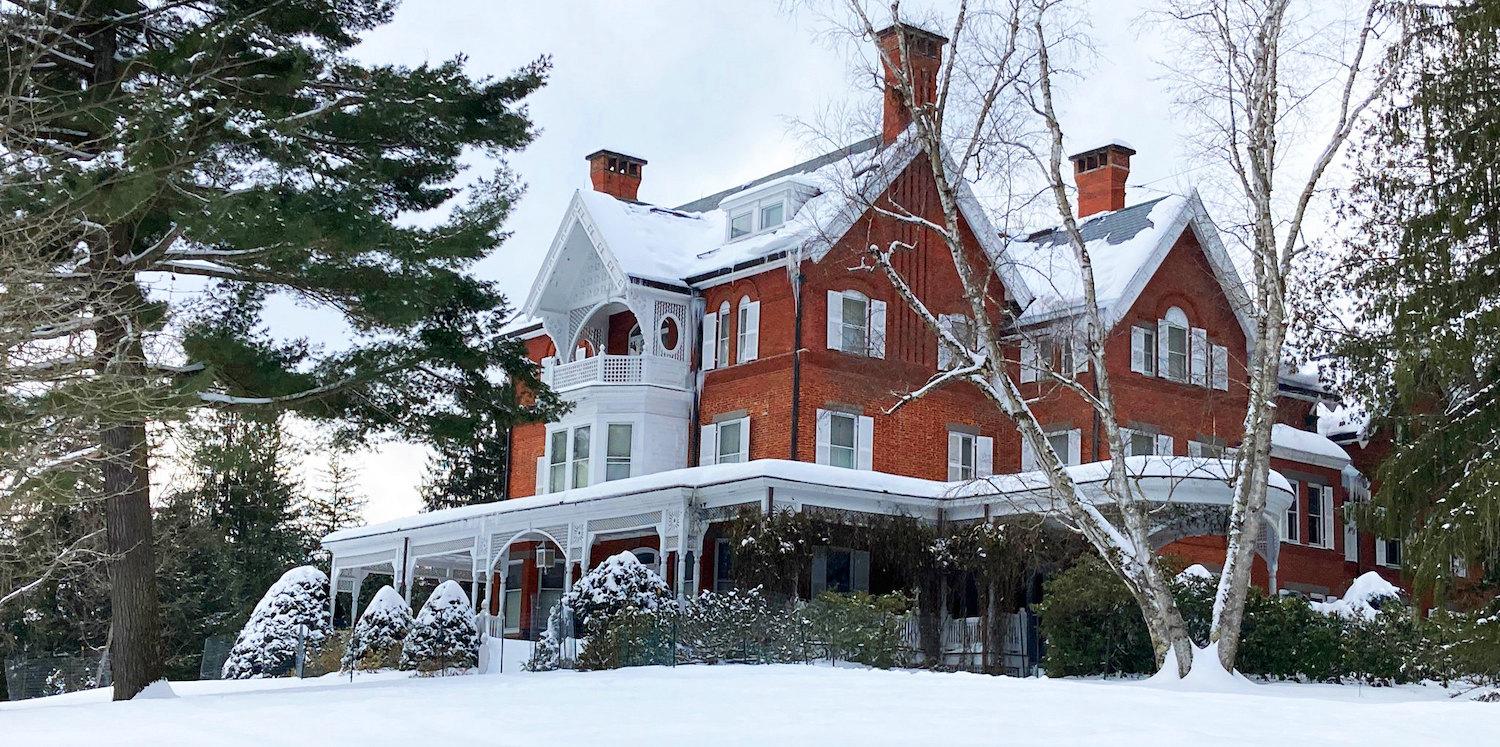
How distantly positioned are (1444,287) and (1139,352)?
14.3 m

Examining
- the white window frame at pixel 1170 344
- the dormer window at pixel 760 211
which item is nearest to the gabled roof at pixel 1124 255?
the white window frame at pixel 1170 344

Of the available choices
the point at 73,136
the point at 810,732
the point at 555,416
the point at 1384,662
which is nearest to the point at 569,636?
the point at 555,416

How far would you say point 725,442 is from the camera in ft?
109

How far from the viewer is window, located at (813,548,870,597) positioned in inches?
1193

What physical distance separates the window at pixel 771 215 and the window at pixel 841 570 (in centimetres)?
748

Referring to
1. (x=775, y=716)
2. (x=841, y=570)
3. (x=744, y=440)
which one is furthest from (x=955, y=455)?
(x=775, y=716)

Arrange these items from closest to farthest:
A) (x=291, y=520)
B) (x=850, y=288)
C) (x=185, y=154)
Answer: (x=185, y=154) → (x=850, y=288) → (x=291, y=520)

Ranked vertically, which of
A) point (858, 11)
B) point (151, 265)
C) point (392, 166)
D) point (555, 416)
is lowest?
point (555, 416)

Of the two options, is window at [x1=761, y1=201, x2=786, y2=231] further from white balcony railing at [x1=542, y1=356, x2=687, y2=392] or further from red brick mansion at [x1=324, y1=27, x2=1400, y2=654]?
white balcony railing at [x1=542, y1=356, x2=687, y2=392]

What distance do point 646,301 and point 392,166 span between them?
38.7 ft

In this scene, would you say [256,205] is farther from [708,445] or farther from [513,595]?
[513,595]

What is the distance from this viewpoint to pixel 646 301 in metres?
33.7

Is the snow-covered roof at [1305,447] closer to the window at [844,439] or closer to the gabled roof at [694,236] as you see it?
the gabled roof at [694,236]

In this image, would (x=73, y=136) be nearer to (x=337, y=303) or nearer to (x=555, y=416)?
(x=337, y=303)
